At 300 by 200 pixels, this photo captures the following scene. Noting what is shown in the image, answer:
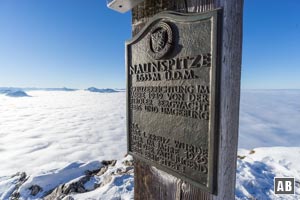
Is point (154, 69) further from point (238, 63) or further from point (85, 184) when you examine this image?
point (85, 184)

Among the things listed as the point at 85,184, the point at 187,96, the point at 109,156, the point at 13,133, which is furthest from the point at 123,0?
the point at 13,133

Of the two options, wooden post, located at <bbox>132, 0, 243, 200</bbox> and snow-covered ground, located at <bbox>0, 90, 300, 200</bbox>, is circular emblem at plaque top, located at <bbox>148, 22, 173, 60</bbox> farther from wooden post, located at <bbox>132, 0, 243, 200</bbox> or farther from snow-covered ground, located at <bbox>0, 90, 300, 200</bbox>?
snow-covered ground, located at <bbox>0, 90, 300, 200</bbox>

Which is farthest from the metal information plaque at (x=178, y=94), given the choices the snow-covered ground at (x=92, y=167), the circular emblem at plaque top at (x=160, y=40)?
the snow-covered ground at (x=92, y=167)

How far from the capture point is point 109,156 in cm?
467

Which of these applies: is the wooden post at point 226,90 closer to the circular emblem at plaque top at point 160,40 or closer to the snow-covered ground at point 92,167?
the circular emblem at plaque top at point 160,40

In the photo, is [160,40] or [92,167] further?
[92,167]

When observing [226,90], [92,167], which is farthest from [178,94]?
[92,167]

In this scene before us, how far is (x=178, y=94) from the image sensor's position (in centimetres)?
109

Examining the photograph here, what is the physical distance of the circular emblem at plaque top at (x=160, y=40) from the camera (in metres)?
1.11

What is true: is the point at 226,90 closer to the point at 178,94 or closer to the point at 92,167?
the point at 178,94

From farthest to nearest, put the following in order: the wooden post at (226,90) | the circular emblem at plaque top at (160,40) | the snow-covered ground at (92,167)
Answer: the snow-covered ground at (92,167)
the circular emblem at plaque top at (160,40)
the wooden post at (226,90)

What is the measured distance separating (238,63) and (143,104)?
0.65m

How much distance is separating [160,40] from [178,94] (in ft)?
1.13

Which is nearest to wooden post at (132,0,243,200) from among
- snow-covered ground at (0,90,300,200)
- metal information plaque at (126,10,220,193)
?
metal information plaque at (126,10,220,193)
